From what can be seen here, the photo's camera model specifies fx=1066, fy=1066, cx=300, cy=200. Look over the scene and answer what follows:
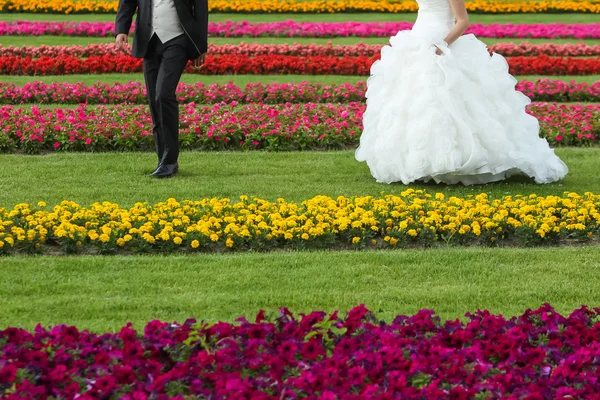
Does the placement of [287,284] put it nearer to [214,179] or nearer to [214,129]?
[214,179]

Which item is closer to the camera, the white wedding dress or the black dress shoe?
the white wedding dress

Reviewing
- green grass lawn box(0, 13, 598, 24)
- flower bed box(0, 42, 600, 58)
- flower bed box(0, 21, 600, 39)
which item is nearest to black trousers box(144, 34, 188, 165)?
flower bed box(0, 42, 600, 58)

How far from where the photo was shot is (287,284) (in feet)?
19.2

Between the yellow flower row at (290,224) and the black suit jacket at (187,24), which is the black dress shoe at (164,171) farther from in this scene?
the yellow flower row at (290,224)

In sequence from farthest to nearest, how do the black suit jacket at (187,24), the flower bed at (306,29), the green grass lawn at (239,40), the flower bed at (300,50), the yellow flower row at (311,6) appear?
the yellow flower row at (311,6) < the flower bed at (306,29) < the green grass lawn at (239,40) < the flower bed at (300,50) < the black suit jacket at (187,24)

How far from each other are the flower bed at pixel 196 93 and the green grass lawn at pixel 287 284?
686 cm

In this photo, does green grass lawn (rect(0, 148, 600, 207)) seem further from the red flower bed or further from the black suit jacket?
the red flower bed

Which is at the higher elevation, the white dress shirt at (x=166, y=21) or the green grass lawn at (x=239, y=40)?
the white dress shirt at (x=166, y=21)

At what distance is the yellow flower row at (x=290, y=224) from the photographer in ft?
21.7

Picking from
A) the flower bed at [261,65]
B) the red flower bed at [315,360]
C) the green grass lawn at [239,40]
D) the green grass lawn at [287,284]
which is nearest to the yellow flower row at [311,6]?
the green grass lawn at [239,40]

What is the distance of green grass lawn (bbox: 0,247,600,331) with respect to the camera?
5.35m

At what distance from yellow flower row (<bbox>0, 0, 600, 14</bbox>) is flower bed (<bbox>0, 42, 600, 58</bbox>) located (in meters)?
4.97

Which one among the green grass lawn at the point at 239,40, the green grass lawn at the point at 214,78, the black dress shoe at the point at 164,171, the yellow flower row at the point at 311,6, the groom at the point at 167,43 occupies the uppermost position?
the groom at the point at 167,43

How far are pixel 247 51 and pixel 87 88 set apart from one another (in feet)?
15.0
